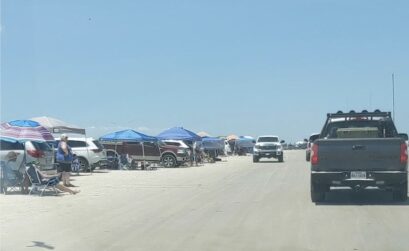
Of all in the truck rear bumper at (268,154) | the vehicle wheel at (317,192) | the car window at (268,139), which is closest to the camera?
the vehicle wheel at (317,192)

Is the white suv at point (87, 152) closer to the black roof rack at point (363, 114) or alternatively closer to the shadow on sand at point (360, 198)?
the shadow on sand at point (360, 198)

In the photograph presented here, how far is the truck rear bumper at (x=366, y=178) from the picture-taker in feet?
45.9

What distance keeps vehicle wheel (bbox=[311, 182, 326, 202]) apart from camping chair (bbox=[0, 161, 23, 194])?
828cm

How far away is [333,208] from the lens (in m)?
13.6

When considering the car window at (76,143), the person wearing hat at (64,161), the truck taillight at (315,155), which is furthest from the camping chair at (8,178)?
the car window at (76,143)

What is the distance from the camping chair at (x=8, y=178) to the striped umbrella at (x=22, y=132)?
4.46 ft

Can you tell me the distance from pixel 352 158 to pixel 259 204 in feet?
7.84

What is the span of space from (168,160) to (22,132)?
1769cm

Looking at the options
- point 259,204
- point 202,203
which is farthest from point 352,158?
point 202,203

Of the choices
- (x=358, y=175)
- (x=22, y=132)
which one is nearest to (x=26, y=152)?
(x=22, y=132)

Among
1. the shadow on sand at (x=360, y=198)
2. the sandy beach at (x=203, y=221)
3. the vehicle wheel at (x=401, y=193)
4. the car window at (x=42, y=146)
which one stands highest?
the car window at (x=42, y=146)

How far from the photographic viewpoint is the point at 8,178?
17812 mm

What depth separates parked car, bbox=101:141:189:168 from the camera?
115 ft

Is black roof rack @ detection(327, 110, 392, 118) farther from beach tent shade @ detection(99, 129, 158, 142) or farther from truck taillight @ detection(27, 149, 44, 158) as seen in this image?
beach tent shade @ detection(99, 129, 158, 142)
